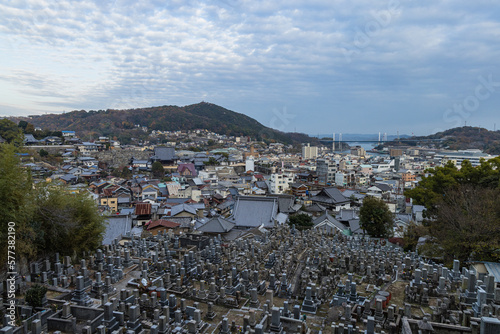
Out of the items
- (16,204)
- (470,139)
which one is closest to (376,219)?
(16,204)

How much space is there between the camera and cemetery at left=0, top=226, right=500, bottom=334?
6438 mm

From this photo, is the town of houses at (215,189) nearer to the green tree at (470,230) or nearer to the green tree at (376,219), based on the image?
the green tree at (376,219)

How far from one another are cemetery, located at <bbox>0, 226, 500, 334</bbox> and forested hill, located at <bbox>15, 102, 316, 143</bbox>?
85.3 meters

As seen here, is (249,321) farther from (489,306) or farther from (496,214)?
(496,214)

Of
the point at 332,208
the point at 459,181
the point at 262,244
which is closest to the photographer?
the point at 262,244

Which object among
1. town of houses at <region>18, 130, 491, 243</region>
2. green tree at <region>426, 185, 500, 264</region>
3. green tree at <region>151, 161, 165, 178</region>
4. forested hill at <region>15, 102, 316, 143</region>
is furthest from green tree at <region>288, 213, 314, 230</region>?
forested hill at <region>15, 102, 316, 143</region>

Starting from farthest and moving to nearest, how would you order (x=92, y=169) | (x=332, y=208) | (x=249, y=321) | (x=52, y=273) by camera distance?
(x=92, y=169) → (x=332, y=208) → (x=52, y=273) → (x=249, y=321)

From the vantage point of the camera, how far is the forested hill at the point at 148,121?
97475 mm

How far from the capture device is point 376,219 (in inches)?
811

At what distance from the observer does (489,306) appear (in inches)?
260

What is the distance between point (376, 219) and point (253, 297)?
15334 mm

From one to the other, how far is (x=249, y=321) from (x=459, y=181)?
57.8 ft

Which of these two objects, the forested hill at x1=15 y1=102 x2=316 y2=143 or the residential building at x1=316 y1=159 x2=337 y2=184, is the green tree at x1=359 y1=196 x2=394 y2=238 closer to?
the residential building at x1=316 y1=159 x2=337 y2=184

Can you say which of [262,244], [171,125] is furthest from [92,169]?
[171,125]
